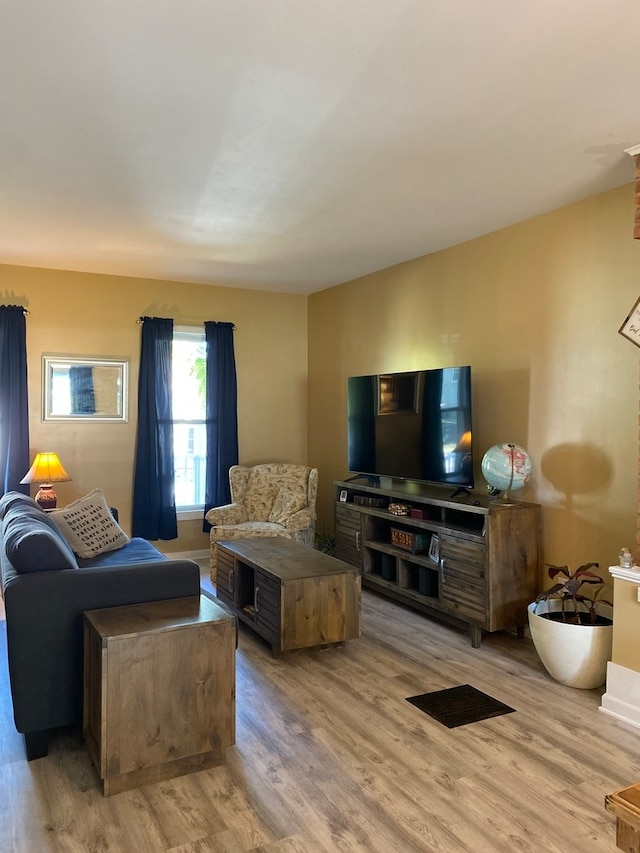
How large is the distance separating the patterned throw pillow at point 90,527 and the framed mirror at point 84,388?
1.42 m

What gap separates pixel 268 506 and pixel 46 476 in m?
1.92

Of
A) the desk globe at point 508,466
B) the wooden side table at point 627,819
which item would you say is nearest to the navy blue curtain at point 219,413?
the desk globe at point 508,466

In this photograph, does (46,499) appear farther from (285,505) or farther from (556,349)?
(556,349)

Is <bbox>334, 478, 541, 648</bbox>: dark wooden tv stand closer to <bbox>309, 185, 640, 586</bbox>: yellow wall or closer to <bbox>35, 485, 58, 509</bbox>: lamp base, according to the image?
<bbox>309, 185, 640, 586</bbox>: yellow wall

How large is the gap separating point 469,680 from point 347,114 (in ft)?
9.42

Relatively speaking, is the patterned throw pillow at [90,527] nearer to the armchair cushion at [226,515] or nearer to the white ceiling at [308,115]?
the armchair cushion at [226,515]

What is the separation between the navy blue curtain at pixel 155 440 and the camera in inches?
232

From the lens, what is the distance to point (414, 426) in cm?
470

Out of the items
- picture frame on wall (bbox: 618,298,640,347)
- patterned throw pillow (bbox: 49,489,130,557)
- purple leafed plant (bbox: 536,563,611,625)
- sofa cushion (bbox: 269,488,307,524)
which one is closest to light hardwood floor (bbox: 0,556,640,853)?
purple leafed plant (bbox: 536,563,611,625)

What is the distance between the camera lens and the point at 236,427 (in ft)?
20.9

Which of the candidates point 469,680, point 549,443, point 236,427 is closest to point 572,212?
point 549,443

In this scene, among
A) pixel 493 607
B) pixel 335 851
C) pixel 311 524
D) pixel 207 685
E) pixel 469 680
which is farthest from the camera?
pixel 311 524

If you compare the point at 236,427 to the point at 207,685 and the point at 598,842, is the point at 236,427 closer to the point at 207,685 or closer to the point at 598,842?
the point at 207,685

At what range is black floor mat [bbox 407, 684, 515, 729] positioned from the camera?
118 inches
